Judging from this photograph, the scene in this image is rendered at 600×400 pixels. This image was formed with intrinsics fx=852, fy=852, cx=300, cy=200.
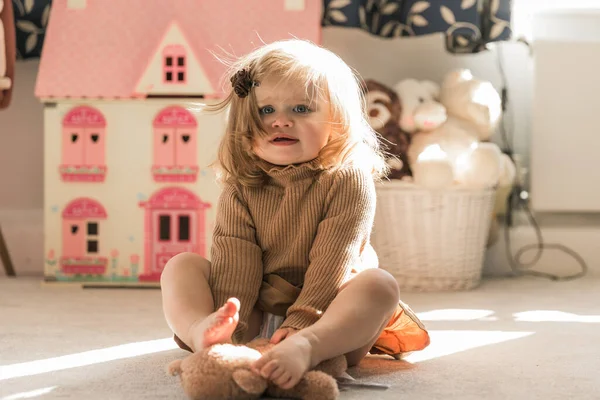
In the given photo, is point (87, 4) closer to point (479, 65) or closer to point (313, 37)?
point (313, 37)

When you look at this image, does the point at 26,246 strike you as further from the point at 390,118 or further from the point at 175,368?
the point at 175,368

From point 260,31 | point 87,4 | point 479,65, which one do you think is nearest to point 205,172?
point 260,31

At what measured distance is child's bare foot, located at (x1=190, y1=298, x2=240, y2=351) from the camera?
3.08 ft

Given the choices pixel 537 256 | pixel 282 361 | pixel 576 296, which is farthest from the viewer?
pixel 537 256

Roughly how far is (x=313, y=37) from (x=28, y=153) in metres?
0.85

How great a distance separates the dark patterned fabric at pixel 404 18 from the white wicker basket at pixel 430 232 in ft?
1.34

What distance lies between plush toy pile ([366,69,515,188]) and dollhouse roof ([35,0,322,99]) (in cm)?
27

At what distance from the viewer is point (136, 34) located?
1.93 m

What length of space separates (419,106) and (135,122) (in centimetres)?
67

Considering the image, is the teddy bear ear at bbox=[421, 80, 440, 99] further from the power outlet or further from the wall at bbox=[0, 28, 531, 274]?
the power outlet

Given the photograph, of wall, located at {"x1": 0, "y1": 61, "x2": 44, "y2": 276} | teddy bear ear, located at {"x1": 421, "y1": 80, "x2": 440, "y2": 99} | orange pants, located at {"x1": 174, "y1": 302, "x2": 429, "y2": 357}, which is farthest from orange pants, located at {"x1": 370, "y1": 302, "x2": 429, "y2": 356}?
wall, located at {"x1": 0, "y1": 61, "x2": 44, "y2": 276}

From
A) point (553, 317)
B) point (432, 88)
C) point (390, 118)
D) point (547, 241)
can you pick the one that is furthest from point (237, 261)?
point (547, 241)

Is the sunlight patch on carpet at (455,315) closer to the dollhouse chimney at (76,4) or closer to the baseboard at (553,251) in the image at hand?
the baseboard at (553,251)

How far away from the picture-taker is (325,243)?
1.11 metres
